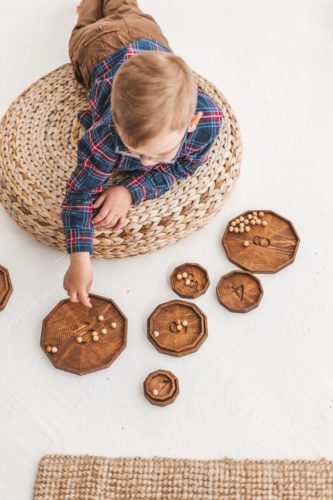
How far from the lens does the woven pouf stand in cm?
118

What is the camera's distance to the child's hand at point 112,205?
110cm

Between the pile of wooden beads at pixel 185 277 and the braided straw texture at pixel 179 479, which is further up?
the pile of wooden beads at pixel 185 277

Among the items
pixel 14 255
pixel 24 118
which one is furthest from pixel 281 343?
pixel 24 118

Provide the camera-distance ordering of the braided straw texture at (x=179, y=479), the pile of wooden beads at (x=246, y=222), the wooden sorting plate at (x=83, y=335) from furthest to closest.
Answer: the pile of wooden beads at (x=246, y=222), the wooden sorting plate at (x=83, y=335), the braided straw texture at (x=179, y=479)

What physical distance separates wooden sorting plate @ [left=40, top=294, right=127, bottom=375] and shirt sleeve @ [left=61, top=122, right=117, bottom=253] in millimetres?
187

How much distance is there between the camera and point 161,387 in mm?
1126

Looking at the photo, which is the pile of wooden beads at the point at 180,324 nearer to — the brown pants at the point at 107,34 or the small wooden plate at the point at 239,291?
the small wooden plate at the point at 239,291

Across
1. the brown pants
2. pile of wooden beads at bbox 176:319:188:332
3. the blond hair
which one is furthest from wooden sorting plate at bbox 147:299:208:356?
the brown pants

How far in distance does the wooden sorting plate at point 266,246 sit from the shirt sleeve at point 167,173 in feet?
0.69

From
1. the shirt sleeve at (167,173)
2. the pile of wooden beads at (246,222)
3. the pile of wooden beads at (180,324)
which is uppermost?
the shirt sleeve at (167,173)

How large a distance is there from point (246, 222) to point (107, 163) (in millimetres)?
404

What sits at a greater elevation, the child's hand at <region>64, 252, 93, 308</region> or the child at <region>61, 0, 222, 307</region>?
the child at <region>61, 0, 222, 307</region>

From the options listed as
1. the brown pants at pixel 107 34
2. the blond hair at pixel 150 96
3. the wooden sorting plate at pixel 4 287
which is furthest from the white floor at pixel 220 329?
the blond hair at pixel 150 96

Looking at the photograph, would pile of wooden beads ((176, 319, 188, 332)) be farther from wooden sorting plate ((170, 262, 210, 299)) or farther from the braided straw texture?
the braided straw texture
